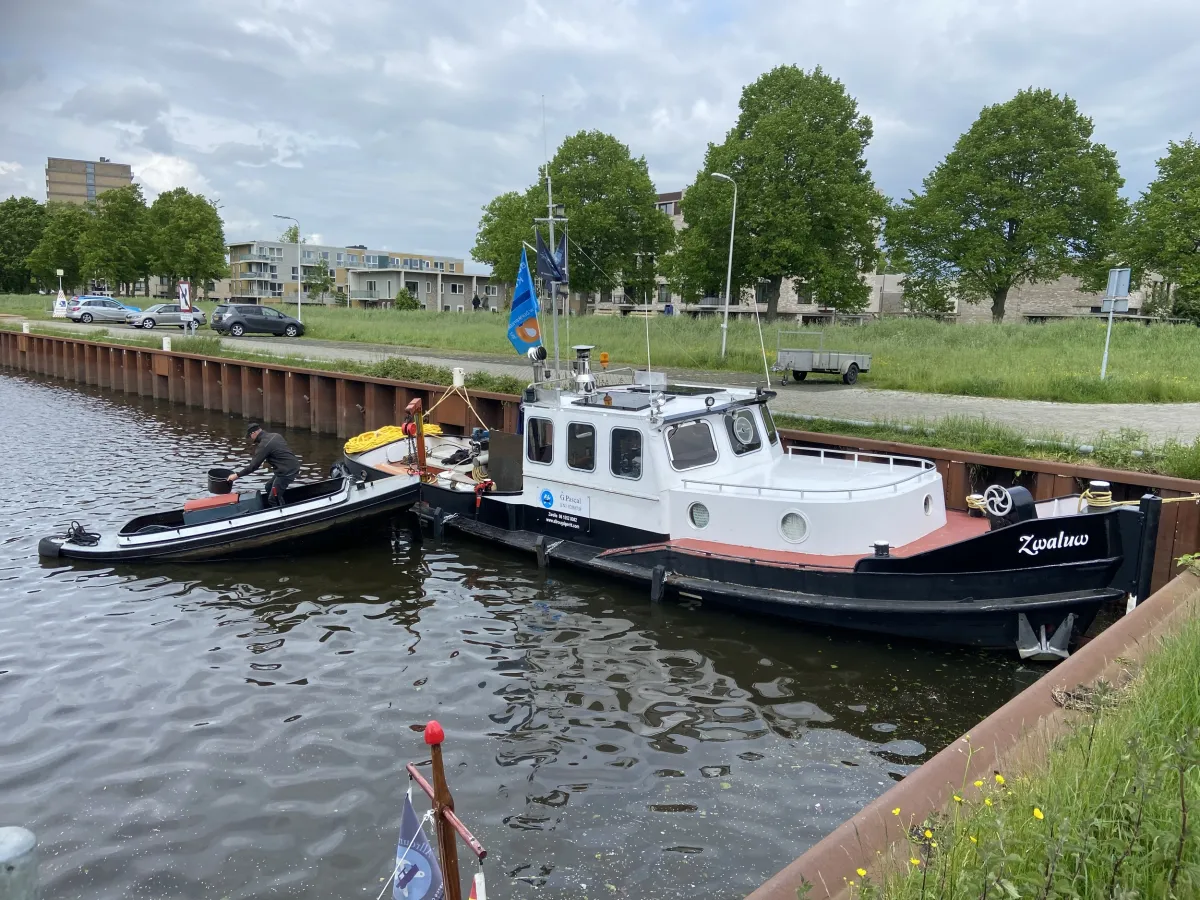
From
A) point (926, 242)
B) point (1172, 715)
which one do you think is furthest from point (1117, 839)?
point (926, 242)

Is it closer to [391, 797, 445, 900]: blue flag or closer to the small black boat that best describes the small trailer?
the small black boat

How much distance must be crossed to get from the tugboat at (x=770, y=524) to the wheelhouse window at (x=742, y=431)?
23 millimetres

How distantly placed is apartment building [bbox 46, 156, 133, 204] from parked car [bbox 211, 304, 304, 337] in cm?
16391

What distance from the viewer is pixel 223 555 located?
12.6m

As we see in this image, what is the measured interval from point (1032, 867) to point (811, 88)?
40.1m

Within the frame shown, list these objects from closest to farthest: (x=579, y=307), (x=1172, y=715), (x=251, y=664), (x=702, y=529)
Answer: (x=1172, y=715) → (x=251, y=664) → (x=702, y=529) → (x=579, y=307)

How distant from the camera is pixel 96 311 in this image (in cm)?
4838

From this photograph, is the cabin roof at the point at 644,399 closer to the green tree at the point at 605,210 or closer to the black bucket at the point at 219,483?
the black bucket at the point at 219,483

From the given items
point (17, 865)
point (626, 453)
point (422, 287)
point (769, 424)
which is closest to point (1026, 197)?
point (769, 424)

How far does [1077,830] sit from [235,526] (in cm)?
1173

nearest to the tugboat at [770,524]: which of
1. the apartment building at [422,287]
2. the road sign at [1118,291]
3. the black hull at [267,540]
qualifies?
the black hull at [267,540]

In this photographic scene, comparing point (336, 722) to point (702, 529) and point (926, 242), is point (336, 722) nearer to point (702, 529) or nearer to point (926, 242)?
point (702, 529)

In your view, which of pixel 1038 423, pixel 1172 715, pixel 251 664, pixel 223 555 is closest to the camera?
pixel 1172 715

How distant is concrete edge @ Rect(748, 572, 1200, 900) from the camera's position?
3.35m
